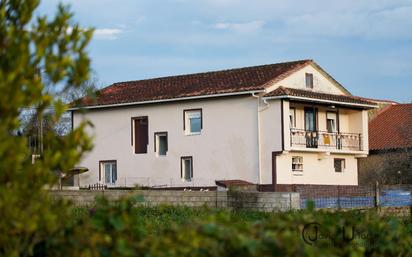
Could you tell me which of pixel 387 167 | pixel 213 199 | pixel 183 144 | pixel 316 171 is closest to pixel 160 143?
pixel 183 144

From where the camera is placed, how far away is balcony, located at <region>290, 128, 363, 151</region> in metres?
42.2

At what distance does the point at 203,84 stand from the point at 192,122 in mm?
2057

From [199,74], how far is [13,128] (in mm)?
40774

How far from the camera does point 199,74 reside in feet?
153

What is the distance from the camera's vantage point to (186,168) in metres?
43.9

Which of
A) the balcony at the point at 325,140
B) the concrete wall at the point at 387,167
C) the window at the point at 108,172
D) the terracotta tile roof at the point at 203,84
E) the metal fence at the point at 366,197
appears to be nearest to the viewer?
the metal fence at the point at 366,197

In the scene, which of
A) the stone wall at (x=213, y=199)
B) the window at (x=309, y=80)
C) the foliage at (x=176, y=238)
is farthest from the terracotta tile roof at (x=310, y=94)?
the foliage at (x=176, y=238)

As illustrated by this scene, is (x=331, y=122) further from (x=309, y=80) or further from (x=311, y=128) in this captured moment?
(x=309, y=80)

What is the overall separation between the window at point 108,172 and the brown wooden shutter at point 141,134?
172 cm

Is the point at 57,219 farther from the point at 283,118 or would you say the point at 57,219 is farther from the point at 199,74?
the point at 199,74

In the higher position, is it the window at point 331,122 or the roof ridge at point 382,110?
the roof ridge at point 382,110

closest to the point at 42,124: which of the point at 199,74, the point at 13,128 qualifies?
the point at 13,128

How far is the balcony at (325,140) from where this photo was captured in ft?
139

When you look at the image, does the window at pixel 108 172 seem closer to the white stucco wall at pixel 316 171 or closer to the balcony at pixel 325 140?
the white stucco wall at pixel 316 171
